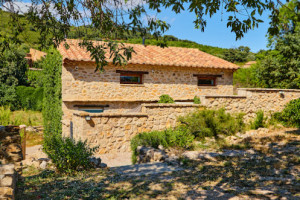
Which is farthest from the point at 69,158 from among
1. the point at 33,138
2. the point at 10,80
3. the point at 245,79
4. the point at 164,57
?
the point at 10,80

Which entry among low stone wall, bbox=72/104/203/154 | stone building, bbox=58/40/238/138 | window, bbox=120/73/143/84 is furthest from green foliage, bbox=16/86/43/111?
low stone wall, bbox=72/104/203/154

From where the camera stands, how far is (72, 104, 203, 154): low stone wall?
32.3 ft

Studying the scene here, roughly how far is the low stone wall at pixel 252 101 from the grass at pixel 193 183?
5.55 meters

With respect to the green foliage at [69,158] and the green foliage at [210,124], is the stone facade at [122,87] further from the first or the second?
the green foliage at [69,158]

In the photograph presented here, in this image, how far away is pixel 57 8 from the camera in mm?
4836

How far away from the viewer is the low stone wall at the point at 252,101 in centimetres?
1177

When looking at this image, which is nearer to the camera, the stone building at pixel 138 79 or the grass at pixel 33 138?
the stone building at pixel 138 79

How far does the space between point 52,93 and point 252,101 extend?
10.8 metres

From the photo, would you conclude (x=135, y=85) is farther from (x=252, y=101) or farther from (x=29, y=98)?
(x=29, y=98)

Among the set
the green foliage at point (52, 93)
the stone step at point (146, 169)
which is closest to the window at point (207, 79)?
the green foliage at point (52, 93)

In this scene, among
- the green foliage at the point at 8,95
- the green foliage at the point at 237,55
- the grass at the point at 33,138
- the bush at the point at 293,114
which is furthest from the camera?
the green foliage at the point at 237,55

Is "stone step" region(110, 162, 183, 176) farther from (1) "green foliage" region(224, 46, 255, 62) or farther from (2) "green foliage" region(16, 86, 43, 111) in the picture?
(1) "green foliage" region(224, 46, 255, 62)

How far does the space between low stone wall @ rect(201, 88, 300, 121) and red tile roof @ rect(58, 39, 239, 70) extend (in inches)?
157

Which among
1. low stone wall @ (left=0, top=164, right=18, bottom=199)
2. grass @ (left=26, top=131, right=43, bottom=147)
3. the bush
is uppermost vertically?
the bush
